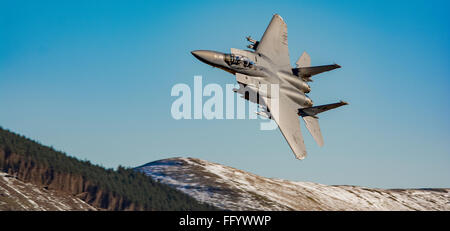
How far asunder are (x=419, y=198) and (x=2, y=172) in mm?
55341

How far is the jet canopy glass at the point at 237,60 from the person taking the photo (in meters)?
46.8

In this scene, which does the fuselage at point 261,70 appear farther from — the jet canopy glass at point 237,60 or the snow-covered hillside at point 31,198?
the snow-covered hillside at point 31,198

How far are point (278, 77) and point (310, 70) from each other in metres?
5.28

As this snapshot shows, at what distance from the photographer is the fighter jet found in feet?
156

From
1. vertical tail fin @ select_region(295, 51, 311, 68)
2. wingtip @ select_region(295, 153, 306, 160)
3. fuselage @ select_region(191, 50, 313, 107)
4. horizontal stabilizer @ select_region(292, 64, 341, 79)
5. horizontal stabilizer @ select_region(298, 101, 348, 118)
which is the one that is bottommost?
wingtip @ select_region(295, 153, 306, 160)

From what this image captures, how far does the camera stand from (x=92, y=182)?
100 ft

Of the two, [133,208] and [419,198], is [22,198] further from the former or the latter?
[419,198]

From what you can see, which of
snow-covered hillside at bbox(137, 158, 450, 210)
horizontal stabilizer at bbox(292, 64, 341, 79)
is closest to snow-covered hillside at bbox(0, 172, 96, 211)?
snow-covered hillside at bbox(137, 158, 450, 210)

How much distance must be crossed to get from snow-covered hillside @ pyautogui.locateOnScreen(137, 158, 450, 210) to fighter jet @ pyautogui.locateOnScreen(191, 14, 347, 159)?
4.97 meters

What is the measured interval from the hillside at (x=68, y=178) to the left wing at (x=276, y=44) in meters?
28.1

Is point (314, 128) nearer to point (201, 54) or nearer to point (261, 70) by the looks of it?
point (261, 70)

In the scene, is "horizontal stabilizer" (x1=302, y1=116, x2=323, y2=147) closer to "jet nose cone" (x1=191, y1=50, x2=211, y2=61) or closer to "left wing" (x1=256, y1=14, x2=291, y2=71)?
"left wing" (x1=256, y1=14, x2=291, y2=71)

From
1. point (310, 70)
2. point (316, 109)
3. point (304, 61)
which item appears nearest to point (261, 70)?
point (310, 70)
